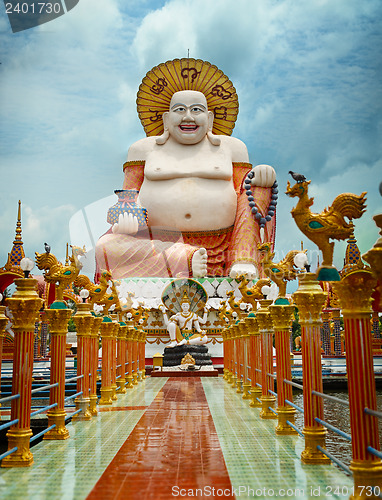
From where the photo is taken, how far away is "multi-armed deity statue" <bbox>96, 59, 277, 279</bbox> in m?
18.7

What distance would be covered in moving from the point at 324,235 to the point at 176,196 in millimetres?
15537

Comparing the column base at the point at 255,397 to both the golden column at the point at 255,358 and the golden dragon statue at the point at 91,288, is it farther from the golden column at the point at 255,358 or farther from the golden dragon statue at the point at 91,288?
the golden dragon statue at the point at 91,288

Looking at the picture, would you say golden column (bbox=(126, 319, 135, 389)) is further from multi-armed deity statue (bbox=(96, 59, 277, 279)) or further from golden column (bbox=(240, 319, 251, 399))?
multi-armed deity statue (bbox=(96, 59, 277, 279))

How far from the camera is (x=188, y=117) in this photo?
19688 mm

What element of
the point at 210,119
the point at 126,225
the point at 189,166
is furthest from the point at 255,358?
the point at 210,119

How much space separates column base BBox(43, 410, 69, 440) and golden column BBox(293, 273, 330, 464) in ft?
8.86

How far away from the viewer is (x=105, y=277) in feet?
27.5

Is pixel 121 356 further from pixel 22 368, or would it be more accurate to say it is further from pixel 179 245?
pixel 179 245

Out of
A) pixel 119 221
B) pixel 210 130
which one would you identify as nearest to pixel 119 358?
pixel 119 221

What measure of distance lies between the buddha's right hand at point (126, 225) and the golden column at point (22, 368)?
13.8 metres

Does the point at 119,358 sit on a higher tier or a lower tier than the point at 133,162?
lower

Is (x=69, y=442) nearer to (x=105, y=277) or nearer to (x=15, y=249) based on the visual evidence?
(x=105, y=277)

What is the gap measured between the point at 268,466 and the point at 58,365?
8.68ft

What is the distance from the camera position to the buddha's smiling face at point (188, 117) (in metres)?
19.8
